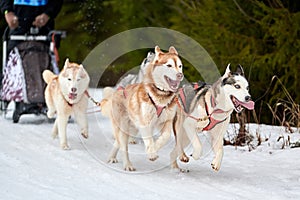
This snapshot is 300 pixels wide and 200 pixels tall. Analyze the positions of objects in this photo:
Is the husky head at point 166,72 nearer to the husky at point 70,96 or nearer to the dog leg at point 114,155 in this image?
the dog leg at point 114,155

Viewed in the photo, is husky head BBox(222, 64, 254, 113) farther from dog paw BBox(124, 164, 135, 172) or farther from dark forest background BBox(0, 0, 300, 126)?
dark forest background BBox(0, 0, 300, 126)

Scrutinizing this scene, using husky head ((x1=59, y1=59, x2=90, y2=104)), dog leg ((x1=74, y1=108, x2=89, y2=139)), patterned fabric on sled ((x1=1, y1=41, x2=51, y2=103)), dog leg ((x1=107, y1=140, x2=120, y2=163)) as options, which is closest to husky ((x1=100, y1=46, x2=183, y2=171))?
dog leg ((x1=107, y1=140, x2=120, y2=163))

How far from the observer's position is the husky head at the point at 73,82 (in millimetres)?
5656

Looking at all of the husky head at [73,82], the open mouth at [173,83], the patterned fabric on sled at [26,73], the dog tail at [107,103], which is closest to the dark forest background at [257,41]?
the patterned fabric on sled at [26,73]

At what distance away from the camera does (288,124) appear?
6312mm

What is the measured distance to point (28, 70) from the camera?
7.31 meters

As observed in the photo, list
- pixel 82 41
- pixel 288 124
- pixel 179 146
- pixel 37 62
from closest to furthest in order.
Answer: pixel 179 146, pixel 288 124, pixel 37 62, pixel 82 41

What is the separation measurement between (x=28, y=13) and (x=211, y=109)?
4086mm

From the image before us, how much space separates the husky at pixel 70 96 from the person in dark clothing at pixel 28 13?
6.55 ft

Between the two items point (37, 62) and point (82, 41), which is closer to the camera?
point (37, 62)

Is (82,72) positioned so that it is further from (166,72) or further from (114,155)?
(166,72)

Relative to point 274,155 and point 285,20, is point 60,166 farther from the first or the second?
point 285,20

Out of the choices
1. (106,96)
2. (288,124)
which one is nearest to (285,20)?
(288,124)

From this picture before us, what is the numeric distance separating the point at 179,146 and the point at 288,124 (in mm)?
1982
